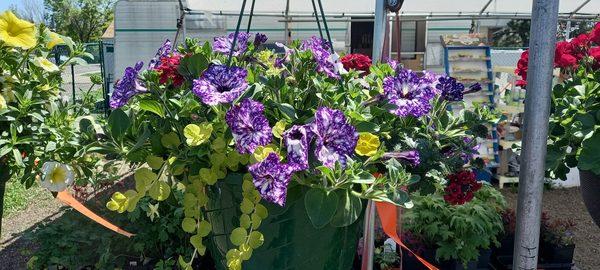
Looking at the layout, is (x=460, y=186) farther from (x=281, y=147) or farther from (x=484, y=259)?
(x=484, y=259)

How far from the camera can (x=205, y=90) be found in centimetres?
100

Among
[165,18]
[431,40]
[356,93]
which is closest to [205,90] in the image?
[356,93]

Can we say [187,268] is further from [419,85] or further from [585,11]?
[585,11]

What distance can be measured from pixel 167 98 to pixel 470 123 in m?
0.71

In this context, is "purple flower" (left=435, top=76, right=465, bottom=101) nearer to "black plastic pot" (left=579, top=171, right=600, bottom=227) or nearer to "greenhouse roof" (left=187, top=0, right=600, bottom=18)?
"black plastic pot" (left=579, top=171, right=600, bottom=227)

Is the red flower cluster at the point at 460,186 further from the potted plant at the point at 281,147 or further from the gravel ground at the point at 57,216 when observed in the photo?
the gravel ground at the point at 57,216

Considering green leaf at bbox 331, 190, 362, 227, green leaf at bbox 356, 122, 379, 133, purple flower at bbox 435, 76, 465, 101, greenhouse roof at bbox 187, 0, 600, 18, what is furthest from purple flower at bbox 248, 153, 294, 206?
greenhouse roof at bbox 187, 0, 600, 18

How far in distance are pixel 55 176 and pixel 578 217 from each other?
163 inches

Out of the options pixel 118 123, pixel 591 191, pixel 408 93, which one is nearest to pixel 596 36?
pixel 591 191

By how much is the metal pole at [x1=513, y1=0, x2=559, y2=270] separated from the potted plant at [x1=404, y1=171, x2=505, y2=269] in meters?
1.43

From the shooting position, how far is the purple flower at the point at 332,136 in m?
0.95

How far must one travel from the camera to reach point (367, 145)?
1050 millimetres

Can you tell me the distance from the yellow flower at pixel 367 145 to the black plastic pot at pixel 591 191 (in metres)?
0.94

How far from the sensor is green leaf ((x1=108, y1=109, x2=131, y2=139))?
1079 mm
